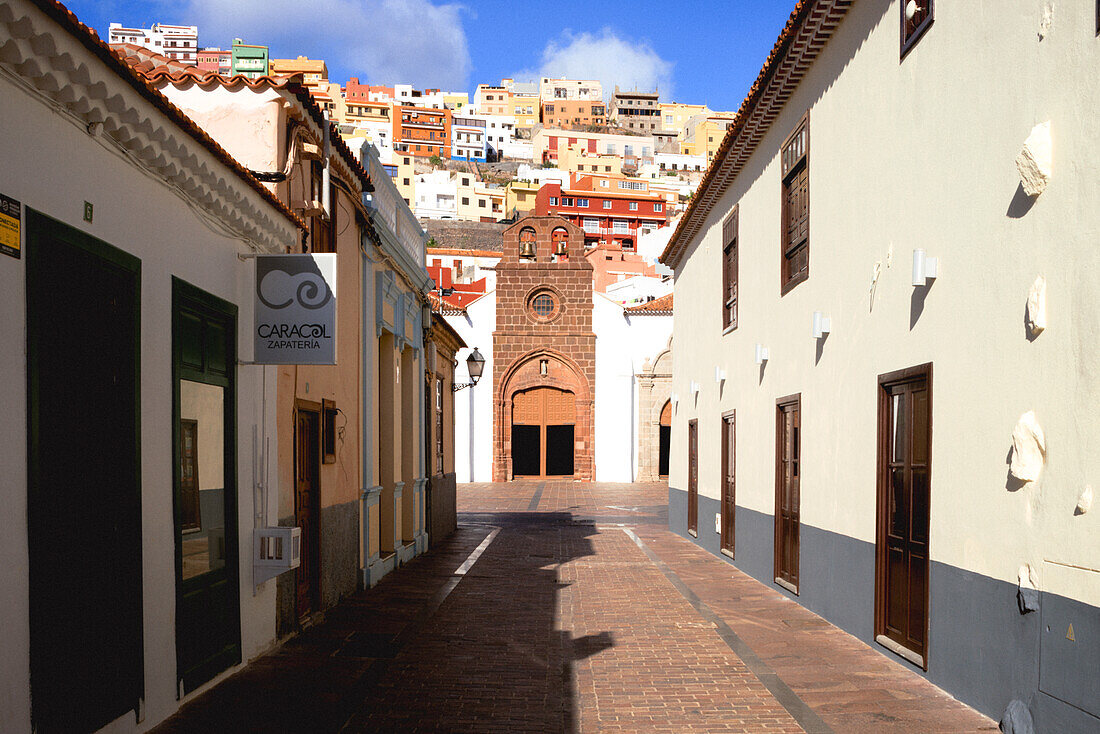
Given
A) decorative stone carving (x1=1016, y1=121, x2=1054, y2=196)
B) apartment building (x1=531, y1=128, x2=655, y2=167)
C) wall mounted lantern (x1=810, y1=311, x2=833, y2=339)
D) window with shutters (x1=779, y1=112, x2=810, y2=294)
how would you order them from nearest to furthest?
decorative stone carving (x1=1016, y1=121, x2=1054, y2=196)
wall mounted lantern (x1=810, y1=311, x2=833, y2=339)
window with shutters (x1=779, y1=112, x2=810, y2=294)
apartment building (x1=531, y1=128, x2=655, y2=167)

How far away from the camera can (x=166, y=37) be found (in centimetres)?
15275

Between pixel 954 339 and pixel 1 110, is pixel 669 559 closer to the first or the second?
pixel 954 339

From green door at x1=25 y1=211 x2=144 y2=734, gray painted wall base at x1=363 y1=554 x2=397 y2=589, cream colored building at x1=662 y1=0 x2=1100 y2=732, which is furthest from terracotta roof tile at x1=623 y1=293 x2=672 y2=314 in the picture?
green door at x1=25 y1=211 x2=144 y2=734

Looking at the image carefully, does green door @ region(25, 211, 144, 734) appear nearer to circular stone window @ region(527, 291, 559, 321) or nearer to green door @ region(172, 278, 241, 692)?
green door @ region(172, 278, 241, 692)

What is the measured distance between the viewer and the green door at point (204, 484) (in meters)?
6.28

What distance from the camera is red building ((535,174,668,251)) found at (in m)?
79.0

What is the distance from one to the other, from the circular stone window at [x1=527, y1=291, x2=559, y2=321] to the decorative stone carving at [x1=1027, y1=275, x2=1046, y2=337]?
3220 cm

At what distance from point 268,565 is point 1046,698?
17.5ft

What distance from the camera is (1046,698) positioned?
5145 mm

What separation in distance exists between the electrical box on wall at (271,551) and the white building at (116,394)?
42 millimetres

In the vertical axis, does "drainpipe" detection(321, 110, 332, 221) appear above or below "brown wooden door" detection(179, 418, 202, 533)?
above

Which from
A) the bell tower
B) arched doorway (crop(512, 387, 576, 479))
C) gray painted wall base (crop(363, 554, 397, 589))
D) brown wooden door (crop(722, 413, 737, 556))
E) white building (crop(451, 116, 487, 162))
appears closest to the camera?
gray painted wall base (crop(363, 554, 397, 589))

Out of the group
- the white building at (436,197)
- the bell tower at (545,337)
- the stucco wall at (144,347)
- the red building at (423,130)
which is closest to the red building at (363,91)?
the red building at (423,130)

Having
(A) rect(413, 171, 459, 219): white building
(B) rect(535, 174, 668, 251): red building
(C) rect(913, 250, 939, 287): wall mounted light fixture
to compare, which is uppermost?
(A) rect(413, 171, 459, 219): white building
